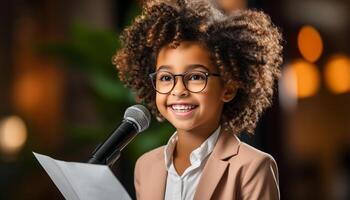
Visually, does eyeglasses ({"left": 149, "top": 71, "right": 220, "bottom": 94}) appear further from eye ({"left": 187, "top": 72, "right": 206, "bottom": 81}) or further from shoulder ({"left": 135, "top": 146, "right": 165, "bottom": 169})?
shoulder ({"left": 135, "top": 146, "right": 165, "bottom": 169})

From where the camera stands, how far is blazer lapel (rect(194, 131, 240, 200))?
37.4 inches

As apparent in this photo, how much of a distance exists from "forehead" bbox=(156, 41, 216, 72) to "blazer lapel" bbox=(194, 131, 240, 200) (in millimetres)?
109

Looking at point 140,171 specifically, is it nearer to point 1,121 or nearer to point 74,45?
point 74,45

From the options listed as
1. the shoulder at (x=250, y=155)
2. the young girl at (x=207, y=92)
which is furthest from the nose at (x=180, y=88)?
the shoulder at (x=250, y=155)

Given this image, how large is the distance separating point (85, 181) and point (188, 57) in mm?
227

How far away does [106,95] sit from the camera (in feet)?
9.95

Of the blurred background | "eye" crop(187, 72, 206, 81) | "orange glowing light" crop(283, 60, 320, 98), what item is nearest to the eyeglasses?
"eye" crop(187, 72, 206, 81)

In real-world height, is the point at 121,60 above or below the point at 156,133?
above

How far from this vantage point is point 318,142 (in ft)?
11.9

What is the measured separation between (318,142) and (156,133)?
1.10 m

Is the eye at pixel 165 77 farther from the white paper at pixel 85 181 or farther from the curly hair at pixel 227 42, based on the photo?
the white paper at pixel 85 181

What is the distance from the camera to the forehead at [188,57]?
97 cm

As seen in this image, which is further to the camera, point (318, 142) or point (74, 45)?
point (318, 142)

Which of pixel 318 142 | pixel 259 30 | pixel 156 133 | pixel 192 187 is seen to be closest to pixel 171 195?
pixel 192 187
